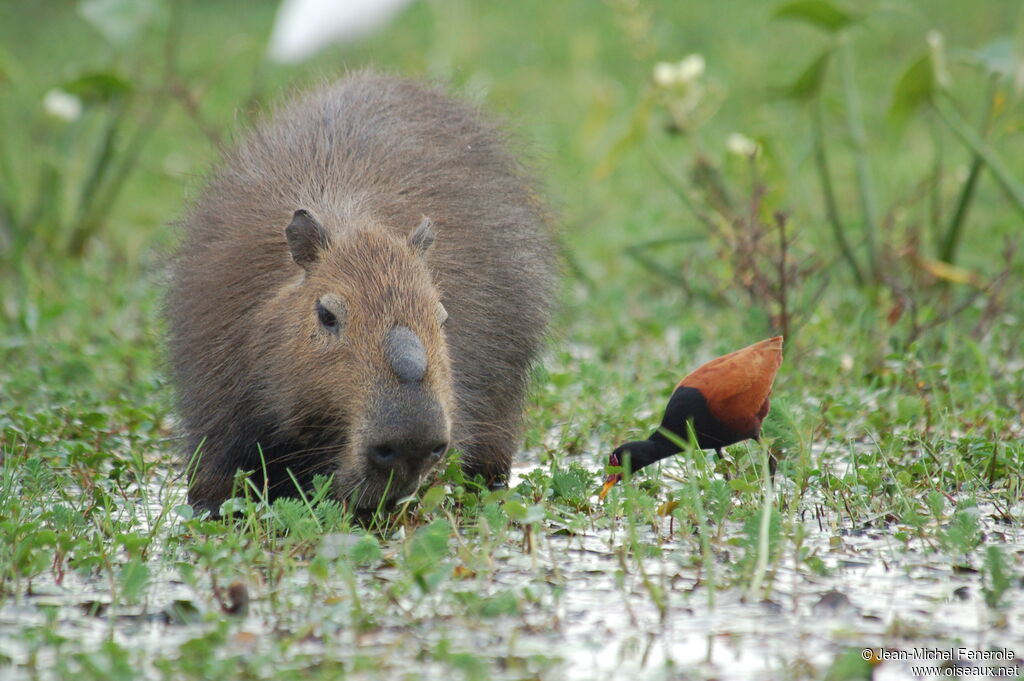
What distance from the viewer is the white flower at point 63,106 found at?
6.44m

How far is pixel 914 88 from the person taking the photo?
508 cm

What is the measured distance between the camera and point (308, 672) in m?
2.30

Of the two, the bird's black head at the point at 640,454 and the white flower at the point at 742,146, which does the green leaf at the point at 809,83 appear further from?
the bird's black head at the point at 640,454

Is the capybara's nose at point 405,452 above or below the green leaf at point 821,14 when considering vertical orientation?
below

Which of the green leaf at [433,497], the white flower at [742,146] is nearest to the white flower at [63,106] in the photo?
the white flower at [742,146]

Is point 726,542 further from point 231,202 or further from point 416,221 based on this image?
point 231,202

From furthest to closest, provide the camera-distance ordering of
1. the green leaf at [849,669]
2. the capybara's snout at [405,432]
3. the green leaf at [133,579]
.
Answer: the capybara's snout at [405,432] → the green leaf at [133,579] → the green leaf at [849,669]

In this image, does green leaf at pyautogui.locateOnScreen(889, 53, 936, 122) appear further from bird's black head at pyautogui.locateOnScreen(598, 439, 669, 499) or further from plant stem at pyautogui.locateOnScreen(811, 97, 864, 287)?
bird's black head at pyautogui.locateOnScreen(598, 439, 669, 499)

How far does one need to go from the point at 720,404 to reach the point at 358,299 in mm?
910

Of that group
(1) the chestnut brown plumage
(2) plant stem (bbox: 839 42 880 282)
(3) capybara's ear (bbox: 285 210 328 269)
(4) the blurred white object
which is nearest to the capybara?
(3) capybara's ear (bbox: 285 210 328 269)

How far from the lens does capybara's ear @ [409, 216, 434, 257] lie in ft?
10.8

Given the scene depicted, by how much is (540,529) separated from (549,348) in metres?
1.15

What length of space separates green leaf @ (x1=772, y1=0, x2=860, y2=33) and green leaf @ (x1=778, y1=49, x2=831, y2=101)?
0.13 metres

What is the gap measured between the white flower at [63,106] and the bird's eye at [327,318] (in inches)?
148
